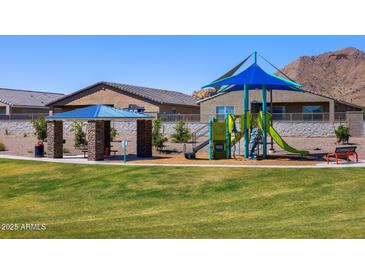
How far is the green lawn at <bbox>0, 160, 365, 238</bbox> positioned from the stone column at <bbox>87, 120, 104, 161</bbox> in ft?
6.95

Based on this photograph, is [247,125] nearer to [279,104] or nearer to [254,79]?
[254,79]

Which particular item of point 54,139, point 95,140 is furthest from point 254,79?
point 54,139

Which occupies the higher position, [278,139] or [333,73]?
[333,73]

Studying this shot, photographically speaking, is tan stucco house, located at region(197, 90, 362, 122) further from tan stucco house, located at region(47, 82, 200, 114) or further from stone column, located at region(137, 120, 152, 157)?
stone column, located at region(137, 120, 152, 157)

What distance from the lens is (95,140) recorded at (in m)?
27.1

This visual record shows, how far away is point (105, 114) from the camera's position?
2727 centimetres

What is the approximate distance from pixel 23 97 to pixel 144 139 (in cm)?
4263

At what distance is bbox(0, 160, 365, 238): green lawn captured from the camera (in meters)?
13.9

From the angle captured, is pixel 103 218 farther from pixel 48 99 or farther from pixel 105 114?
pixel 48 99

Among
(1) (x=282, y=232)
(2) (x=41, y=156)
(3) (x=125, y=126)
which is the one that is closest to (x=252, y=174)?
(1) (x=282, y=232)

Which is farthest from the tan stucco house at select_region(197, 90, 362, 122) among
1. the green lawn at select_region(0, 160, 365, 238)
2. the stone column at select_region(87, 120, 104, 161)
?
the green lawn at select_region(0, 160, 365, 238)

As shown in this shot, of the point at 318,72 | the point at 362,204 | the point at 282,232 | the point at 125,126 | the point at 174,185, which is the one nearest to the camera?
the point at 282,232

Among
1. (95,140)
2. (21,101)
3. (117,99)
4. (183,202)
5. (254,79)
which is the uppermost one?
(21,101)

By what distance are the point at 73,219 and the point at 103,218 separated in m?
0.94
